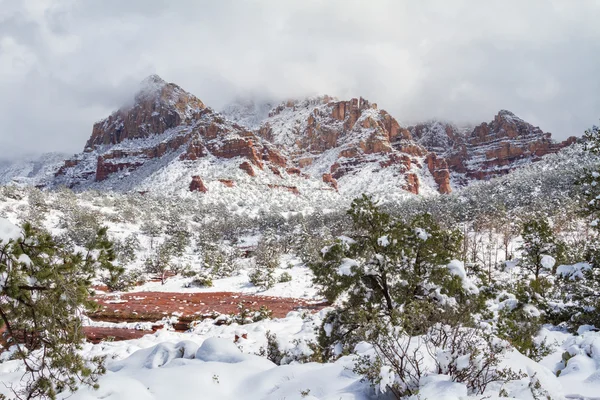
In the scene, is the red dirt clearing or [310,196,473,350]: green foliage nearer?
[310,196,473,350]: green foliage

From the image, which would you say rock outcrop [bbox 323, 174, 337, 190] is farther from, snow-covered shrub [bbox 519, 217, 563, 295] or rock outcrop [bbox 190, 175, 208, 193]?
snow-covered shrub [bbox 519, 217, 563, 295]

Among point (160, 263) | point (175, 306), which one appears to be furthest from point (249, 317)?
point (160, 263)

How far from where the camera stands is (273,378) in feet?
20.2

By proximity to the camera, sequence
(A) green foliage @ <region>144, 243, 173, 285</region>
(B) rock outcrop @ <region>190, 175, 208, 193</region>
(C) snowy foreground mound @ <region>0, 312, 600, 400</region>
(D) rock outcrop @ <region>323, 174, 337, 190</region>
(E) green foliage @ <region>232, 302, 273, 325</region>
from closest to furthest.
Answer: (C) snowy foreground mound @ <region>0, 312, 600, 400</region> → (E) green foliage @ <region>232, 302, 273, 325</region> → (A) green foliage @ <region>144, 243, 173, 285</region> → (B) rock outcrop @ <region>190, 175, 208, 193</region> → (D) rock outcrop @ <region>323, 174, 337, 190</region>

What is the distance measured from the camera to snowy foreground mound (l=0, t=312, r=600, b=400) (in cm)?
458

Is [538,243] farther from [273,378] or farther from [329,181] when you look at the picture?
[329,181]

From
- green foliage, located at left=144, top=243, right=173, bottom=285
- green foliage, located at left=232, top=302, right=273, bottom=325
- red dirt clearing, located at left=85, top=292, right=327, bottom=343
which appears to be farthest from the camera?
green foliage, located at left=144, top=243, right=173, bottom=285

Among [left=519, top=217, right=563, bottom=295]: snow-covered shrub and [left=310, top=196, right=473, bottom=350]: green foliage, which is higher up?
[left=310, top=196, right=473, bottom=350]: green foliage

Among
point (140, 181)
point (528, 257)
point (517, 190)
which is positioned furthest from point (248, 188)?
point (528, 257)

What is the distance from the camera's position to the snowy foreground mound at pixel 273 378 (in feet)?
15.0

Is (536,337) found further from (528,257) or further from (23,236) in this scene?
(528,257)

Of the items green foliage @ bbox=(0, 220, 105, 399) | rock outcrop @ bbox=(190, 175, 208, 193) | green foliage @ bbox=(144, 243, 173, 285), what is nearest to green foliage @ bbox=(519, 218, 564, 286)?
green foliage @ bbox=(0, 220, 105, 399)

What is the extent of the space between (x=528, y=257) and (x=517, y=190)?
94947 millimetres

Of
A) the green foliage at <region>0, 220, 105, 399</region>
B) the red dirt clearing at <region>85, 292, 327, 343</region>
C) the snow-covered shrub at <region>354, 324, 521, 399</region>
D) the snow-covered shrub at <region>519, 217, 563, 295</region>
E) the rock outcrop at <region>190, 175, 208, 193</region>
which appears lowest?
the red dirt clearing at <region>85, 292, 327, 343</region>
